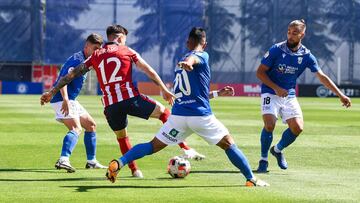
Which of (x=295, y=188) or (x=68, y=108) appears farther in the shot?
(x=68, y=108)

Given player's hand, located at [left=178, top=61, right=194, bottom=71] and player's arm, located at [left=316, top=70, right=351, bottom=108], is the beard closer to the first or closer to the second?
player's arm, located at [left=316, top=70, right=351, bottom=108]

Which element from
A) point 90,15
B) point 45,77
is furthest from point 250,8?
point 45,77

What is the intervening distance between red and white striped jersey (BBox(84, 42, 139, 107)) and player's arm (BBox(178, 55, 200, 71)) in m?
1.40

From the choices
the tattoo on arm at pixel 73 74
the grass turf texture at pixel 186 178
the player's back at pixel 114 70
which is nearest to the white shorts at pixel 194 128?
the grass turf texture at pixel 186 178

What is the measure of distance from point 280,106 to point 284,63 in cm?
68

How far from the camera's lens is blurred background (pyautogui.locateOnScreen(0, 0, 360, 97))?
6856 cm

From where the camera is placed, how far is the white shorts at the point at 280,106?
12.5m

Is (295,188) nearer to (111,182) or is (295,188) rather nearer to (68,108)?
(111,182)

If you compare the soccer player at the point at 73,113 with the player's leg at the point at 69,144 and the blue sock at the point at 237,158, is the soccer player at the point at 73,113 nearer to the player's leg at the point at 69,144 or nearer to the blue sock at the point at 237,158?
the player's leg at the point at 69,144

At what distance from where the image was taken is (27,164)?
13266 millimetres

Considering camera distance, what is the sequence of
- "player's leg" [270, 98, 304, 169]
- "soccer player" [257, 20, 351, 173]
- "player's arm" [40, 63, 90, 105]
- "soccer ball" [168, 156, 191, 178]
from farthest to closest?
"player's leg" [270, 98, 304, 169] < "soccer player" [257, 20, 351, 173] < "soccer ball" [168, 156, 191, 178] < "player's arm" [40, 63, 90, 105]

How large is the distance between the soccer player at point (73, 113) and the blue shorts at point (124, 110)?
104 centimetres

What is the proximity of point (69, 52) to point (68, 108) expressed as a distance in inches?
2308

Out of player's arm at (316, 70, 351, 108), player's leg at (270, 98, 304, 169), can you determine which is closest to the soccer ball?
player's leg at (270, 98, 304, 169)
